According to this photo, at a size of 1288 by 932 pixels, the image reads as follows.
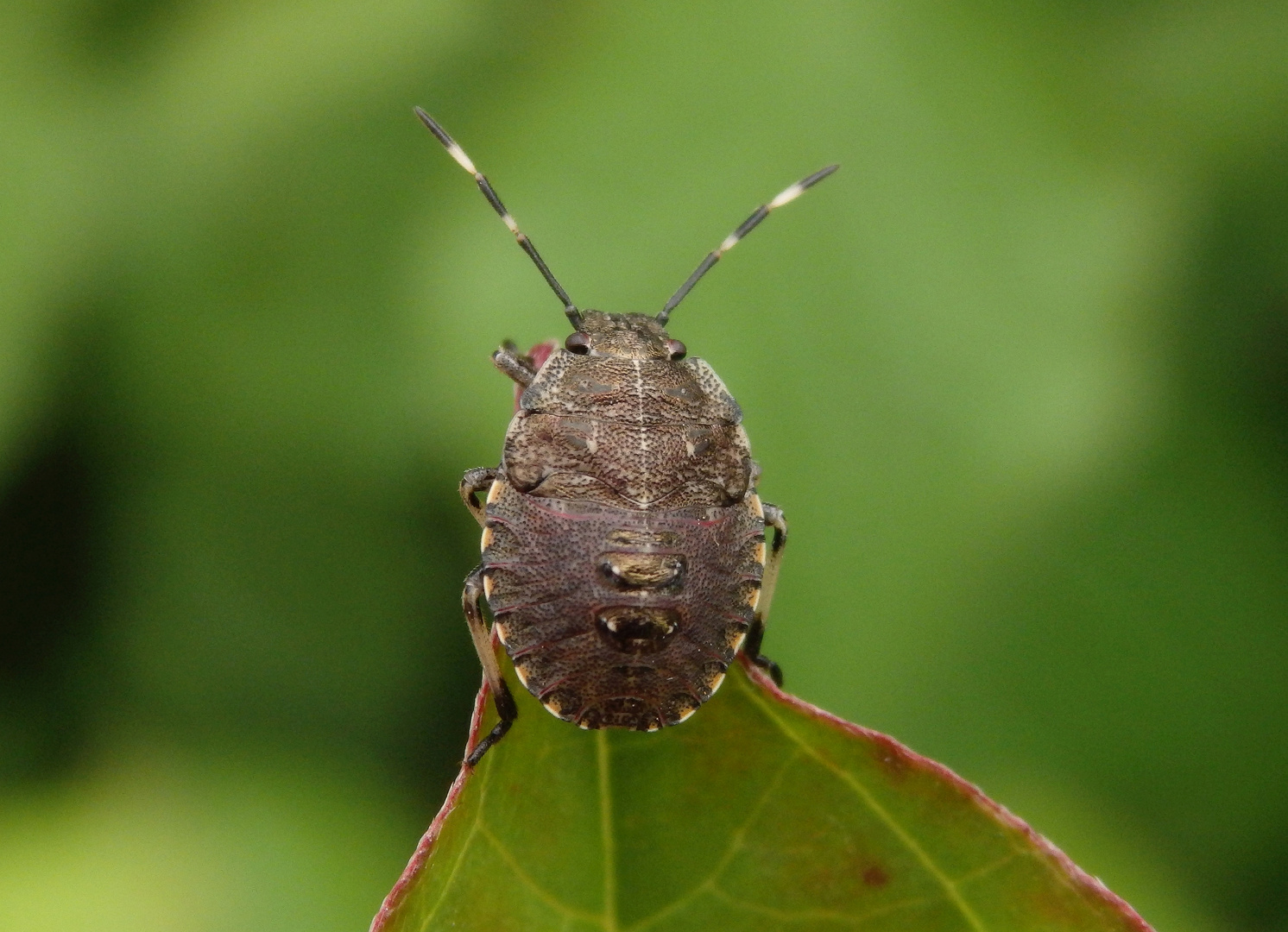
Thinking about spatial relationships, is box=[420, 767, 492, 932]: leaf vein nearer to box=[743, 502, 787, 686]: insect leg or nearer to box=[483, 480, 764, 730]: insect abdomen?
box=[483, 480, 764, 730]: insect abdomen

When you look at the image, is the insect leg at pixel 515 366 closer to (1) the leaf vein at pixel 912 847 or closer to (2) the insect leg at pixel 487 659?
(2) the insect leg at pixel 487 659

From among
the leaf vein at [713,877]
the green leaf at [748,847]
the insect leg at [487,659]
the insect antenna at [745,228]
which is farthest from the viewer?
the insect antenna at [745,228]

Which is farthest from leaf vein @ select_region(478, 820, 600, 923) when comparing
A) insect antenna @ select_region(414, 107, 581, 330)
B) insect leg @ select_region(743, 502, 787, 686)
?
insect antenna @ select_region(414, 107, 581, 330)

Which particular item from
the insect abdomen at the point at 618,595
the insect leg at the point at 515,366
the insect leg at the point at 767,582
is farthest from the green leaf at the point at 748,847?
the insect leg at the point at 515,366

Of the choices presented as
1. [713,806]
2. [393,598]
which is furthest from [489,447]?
[713,806]

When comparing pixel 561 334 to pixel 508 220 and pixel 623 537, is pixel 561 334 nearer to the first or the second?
pixel 508 220

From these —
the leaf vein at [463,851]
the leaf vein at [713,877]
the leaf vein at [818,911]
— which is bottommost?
the leaf vein at [818,911]

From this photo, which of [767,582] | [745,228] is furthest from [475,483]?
[745,228]
